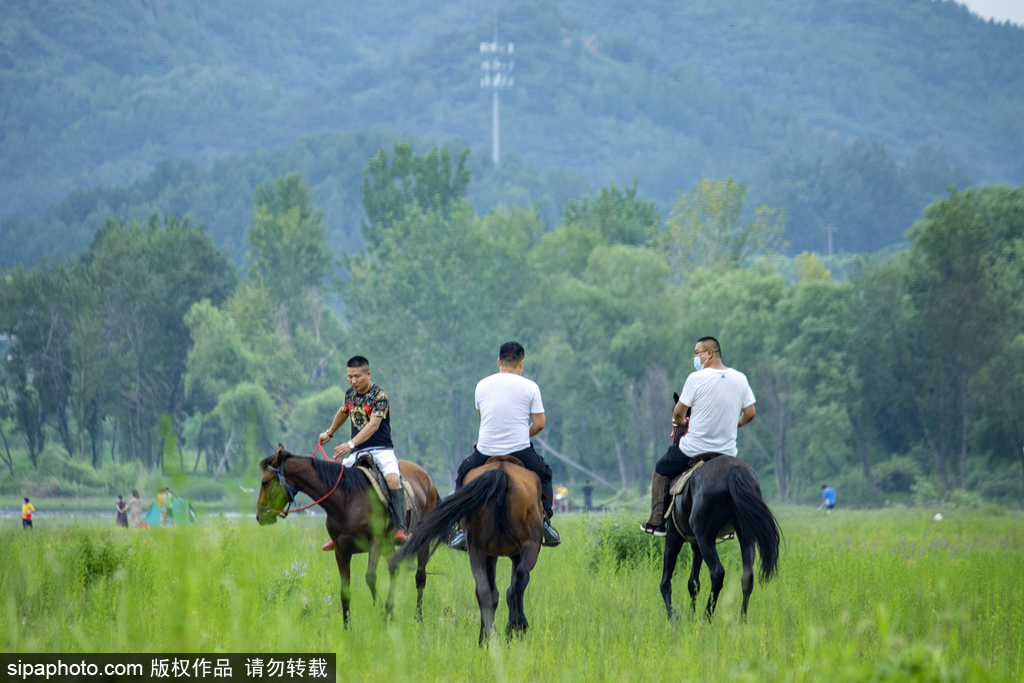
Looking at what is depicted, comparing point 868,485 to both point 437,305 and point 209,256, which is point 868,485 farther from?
point 209,256

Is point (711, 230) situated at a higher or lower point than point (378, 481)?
higher

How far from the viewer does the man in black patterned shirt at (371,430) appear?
33.9 ft

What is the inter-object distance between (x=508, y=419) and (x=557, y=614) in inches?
86.9

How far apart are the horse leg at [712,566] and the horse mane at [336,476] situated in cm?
339

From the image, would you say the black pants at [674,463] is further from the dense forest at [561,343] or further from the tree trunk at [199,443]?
the tree trunk at [199,443]

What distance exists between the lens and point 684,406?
10.4 m

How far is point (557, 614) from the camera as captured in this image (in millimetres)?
10125

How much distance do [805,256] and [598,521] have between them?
247 ft

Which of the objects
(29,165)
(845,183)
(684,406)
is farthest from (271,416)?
(29,165)

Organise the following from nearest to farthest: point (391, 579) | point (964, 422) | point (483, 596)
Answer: point (391, 579) < point (483, 596) < point (964, 422)

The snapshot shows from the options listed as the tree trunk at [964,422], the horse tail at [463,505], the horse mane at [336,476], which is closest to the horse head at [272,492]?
the horse mane at [336,476]

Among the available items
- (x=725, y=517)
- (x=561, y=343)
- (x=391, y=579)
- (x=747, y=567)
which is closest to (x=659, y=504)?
(x=725, y=517)

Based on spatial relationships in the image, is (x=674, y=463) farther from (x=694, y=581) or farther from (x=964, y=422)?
(x=964, y=422)

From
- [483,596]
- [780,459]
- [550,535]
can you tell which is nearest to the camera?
[483,596]
